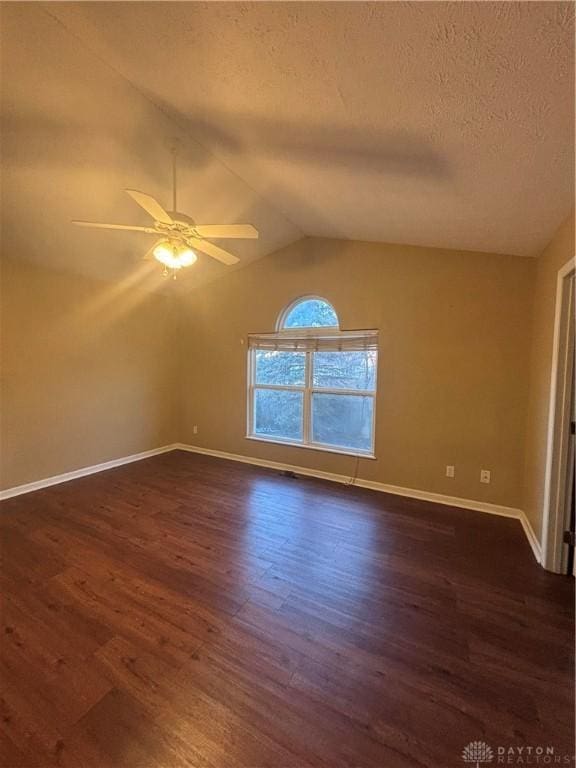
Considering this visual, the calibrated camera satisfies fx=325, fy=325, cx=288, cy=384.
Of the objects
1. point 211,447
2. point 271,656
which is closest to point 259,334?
point 211,447

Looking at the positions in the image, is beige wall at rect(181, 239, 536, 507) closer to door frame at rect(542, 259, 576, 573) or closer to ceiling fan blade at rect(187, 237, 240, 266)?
door frame at rect(542, 259, 576, 573)

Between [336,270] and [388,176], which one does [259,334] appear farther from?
[388,176]

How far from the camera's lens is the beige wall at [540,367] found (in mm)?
2365

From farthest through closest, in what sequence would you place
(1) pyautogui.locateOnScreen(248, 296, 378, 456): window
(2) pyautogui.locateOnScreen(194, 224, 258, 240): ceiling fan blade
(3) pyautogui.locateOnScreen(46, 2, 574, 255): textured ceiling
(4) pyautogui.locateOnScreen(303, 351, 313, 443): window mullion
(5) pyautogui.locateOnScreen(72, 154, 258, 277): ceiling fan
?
(4) pyautogui.locateOnScreen(303, 351, 313, 443): window mullion < (1) pyautogui.locateOnScreen(248, 296, 378, 456): window < (2) pyautogui.locateOnScreen(194, 224, 258, 240): ceiling fan blade < (5) pyautogui.locateOnScreen(72, 154, 258, 277): ceiling fan < (3) pyautogui.locateOnScreen(46, 2, 574, 255): textured ceiling

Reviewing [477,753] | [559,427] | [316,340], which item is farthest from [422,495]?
[477,753]

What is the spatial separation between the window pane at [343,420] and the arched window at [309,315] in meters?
0.92

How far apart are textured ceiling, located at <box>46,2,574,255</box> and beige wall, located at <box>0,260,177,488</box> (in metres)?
2.55

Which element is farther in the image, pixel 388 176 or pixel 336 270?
pixel 336 270

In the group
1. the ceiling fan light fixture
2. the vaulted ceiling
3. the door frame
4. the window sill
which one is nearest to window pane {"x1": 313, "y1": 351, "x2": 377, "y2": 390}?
the window sill

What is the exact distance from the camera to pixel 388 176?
6.69ft

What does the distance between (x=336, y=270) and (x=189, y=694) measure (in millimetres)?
3734

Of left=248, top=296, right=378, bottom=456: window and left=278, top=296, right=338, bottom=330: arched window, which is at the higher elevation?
left=278, top=296, right=338, bottom=330: arched window

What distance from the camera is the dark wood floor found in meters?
1.24

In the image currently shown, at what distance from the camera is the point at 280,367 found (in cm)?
440
